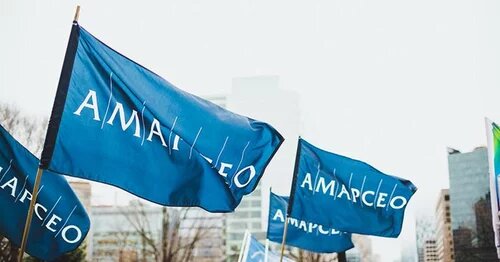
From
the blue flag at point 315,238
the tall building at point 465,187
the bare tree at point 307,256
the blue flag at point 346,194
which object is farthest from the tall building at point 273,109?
the blue flag at point 346,194

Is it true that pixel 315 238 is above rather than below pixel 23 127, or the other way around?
below

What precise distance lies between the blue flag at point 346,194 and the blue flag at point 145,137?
3.05 meters

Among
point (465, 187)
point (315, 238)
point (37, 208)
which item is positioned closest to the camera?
point (37, 208)

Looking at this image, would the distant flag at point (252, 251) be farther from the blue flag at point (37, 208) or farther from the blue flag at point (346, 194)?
the blue flag at point (37, 208)

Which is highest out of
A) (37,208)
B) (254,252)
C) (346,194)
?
(346,194)

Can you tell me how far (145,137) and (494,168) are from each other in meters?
6.41

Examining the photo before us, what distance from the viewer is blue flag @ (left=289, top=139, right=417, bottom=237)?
1025 cm

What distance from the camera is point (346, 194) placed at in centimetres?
1070

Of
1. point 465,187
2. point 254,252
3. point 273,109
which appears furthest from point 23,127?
point 273,109

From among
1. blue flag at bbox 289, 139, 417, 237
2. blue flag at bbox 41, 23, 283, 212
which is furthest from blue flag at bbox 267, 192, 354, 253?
blue flag at bbox 41, 23, 283, 212

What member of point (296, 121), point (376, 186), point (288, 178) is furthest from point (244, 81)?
point (376, 186)

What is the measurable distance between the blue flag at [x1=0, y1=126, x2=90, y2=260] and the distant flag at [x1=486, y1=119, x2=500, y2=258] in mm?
6375

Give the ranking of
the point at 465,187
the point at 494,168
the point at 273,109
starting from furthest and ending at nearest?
the point at 273,109
the point at 465,187
the point at 494,168

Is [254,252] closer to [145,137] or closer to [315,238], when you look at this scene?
[315,238]
